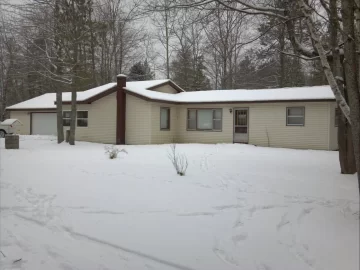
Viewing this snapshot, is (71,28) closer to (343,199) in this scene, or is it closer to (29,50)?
(29,50)

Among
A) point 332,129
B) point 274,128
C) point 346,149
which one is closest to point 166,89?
point 274,128

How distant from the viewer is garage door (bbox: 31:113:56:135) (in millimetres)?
23250

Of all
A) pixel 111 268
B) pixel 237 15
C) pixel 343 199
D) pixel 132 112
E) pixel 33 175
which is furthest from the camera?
pixel 132 112

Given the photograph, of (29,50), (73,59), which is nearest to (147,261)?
(73,59)

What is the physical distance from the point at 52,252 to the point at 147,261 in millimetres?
1188

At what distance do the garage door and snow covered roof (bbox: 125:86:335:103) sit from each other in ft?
27.6

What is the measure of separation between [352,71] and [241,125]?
13.8 meters

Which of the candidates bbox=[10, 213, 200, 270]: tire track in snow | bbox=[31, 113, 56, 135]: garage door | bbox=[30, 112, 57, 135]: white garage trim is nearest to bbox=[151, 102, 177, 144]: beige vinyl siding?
bbox=[30, 112, 57, 135]: white garage trim

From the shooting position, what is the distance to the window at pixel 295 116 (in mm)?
16375

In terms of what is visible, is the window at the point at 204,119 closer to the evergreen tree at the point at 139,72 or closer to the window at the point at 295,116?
the window at the point at 295,116

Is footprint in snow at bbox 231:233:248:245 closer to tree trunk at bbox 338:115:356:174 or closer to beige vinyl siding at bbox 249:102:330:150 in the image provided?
tree trunk at bbox 338:115:356:174

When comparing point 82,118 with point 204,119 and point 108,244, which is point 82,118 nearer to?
point 204,119

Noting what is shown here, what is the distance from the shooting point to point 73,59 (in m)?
16.1

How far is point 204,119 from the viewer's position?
→ 18922 mm
